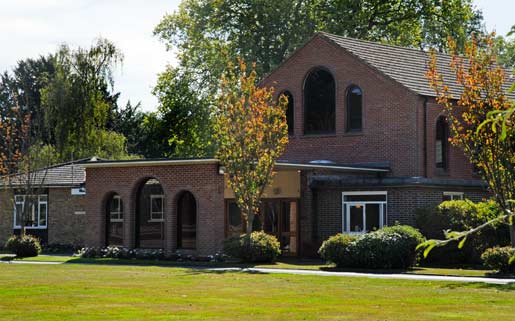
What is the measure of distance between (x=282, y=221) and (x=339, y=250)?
26.3 ft

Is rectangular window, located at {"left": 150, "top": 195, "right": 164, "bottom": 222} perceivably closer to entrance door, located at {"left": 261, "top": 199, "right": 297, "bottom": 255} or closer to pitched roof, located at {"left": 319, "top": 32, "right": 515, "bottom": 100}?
entrance door, located at {"left": 261, "top": 199, "right": 297, "bottom": 255}

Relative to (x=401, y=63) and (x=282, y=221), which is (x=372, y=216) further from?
(x=401, y=63)

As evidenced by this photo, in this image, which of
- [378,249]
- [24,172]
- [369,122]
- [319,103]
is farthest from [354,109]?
[24,172]

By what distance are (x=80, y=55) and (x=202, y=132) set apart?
32.3 feet

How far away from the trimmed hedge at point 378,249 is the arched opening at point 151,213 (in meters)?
10.4

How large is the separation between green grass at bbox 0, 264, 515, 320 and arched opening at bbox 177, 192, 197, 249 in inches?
361

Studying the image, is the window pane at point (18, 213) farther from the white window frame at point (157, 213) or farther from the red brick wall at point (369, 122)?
the red brick wall at point (369, 122)

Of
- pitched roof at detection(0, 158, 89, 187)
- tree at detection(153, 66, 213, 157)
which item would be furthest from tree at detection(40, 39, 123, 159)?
pitched roof at detection(0, 158, 89, 187)

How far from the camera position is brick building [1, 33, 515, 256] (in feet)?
119

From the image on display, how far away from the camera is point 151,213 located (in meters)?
39.2

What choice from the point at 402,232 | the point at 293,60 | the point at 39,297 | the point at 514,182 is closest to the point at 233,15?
the point at 293,60

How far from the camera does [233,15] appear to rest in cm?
6003

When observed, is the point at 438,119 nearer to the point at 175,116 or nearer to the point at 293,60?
the point at 293,60

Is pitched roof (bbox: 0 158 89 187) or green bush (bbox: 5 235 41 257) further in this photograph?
pitched roof (bbox: 0 158 89 187)
